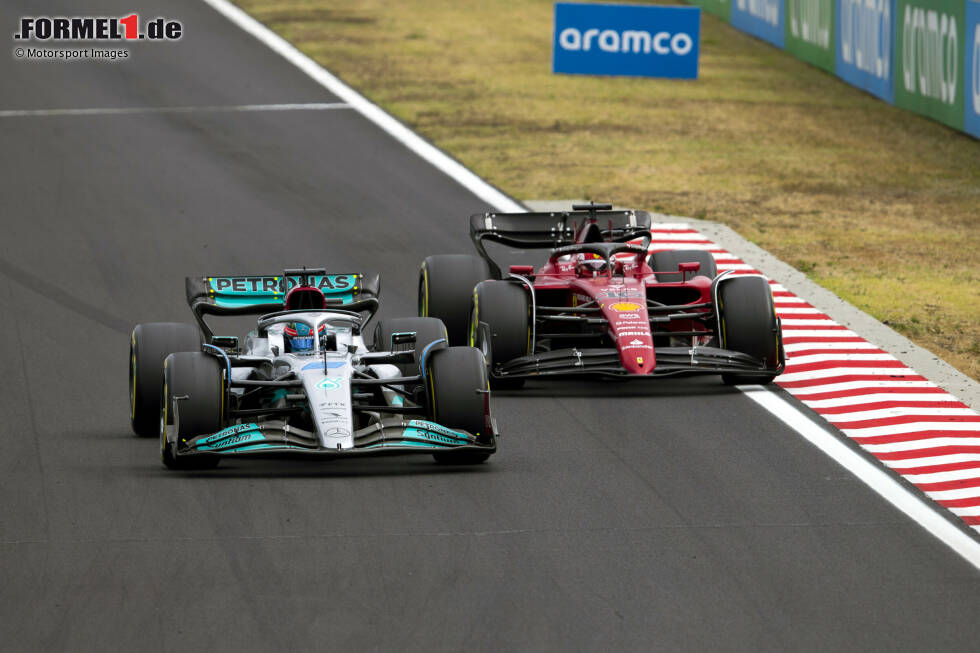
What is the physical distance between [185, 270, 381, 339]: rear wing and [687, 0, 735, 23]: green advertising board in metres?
28.4

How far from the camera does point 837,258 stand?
68.7ft

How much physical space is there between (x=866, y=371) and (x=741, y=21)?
2568cm

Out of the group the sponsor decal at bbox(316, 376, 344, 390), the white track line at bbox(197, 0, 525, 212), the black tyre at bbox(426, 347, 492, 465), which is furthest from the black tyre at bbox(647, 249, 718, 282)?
the white track line at bbox(197, 0, 525, 212)

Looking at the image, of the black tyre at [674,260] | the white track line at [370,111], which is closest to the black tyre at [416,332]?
the black tyre at [674,260]

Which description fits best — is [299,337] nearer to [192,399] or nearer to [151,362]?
[151,362]

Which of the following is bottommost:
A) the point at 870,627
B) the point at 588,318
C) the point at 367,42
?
the point at 870,627

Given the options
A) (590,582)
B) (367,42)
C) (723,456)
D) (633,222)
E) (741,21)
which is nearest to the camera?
(590,582)

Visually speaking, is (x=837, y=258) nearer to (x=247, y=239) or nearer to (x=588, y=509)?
(x=247, y=239)

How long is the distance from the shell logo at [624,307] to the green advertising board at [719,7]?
27347 millimetres

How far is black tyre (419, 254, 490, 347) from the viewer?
16.0 meters

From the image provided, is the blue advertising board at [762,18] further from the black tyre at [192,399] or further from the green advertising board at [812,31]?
the black tyre at [192,399]

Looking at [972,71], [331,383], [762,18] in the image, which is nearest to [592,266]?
[331,383]

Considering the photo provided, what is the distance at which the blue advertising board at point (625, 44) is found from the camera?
31656mm

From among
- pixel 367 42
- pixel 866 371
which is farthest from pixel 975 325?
pixel 367 42
